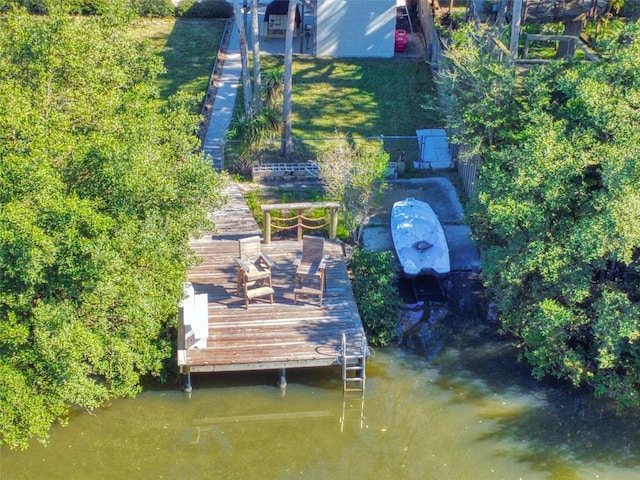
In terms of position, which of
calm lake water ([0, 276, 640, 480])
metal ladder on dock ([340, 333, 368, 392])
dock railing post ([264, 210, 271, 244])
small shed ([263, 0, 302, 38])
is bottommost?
calm lake water ([0, 276, 640, 480])

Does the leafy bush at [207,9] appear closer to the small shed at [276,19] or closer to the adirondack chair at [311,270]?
the small shed at [276,19]

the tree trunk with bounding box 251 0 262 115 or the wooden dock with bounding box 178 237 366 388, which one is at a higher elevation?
the tree trunk with bounding box 251 0 262 115

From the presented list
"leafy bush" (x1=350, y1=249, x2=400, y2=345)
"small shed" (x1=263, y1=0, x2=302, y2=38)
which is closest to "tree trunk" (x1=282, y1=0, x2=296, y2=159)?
"leafy bush" (x1=350, y1=249, x2=400, y2=345)

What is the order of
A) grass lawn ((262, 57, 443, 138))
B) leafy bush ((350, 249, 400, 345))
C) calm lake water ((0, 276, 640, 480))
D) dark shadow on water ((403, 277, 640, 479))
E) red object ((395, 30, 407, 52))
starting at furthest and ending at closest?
red object ((395, 30, 407, 52)) < grass lawn ((262, 57, 443, 138)) < leafy bush ((350, 249, 400, 345)) < dark shadow on water ((403, 277, 640, 479)) < calm lake water ((0, 276, 640, 480))

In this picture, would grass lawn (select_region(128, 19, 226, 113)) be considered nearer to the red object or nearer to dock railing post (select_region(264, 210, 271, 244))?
the red object

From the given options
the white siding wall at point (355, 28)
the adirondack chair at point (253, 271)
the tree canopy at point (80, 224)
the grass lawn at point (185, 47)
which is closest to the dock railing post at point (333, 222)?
the adirondack chair at point (253, 271)

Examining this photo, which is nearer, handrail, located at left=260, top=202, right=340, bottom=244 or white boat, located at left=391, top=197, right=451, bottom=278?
white boat, located at left=391, top=197, right=451, bottom=278

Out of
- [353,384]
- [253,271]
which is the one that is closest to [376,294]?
[353,384]

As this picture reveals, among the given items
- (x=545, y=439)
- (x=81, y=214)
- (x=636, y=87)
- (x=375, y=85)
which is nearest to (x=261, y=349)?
(x=81, y=214)
